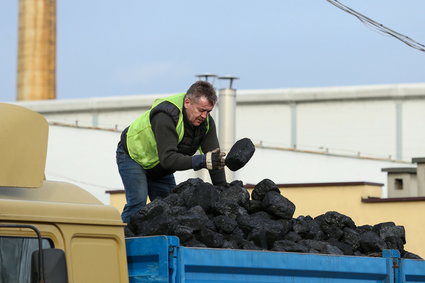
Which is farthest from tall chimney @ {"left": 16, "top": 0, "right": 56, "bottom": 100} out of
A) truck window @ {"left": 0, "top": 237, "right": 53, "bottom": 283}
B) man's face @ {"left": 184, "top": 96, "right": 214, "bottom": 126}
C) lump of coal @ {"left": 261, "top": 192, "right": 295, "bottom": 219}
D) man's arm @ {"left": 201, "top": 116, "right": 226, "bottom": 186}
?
truck window @ {"left": 0, "top": 237, "right": 53, "bottom": 283}

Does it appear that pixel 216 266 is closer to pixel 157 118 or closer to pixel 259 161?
pixel 157 118

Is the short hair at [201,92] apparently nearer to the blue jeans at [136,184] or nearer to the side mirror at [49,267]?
the blue jeans at [136,184]

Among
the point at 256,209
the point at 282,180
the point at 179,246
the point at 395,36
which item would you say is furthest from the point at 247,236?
the point at 282,180

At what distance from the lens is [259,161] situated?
1276 inches

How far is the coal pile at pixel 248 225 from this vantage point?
243 inches

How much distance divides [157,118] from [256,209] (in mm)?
960

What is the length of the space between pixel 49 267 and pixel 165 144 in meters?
2.27

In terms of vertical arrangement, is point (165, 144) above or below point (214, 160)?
above

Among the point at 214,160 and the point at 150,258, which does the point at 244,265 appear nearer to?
the point at 150,258

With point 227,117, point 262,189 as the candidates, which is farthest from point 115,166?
point 262,189

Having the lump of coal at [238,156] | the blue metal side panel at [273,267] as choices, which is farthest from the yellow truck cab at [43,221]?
the lump of coal at [238,156]

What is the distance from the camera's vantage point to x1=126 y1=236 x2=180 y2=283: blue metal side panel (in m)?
5.52

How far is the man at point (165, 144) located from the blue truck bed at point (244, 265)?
1089 millimetres

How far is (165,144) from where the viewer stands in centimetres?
710
